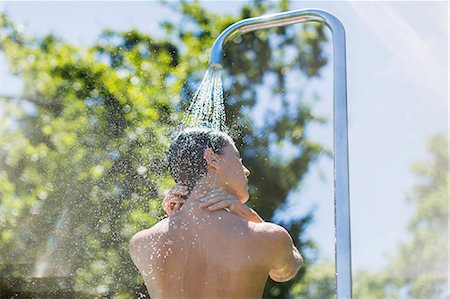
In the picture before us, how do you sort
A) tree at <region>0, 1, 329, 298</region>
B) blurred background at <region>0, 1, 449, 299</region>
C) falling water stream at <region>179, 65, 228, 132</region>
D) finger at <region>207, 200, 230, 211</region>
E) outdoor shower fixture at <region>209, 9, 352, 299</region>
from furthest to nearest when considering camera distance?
blurred background at <region>0, 1, 449, 299</region>, tree at <region>0, 1, 329, 298</region>, falling water stream at <region>179, 65, 228, 132</region>, finger at <region>207, 200, 230, 211</region>, outdoor shower fixture at <region>209, 9, 352, 299</region>

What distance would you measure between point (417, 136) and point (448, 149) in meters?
0.74

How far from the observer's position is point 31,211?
491 centimetres

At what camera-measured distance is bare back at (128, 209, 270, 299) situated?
1866 millimetres

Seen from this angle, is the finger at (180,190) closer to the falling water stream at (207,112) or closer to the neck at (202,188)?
the neck at (202,188)

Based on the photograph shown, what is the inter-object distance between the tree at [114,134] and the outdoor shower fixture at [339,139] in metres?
1.01

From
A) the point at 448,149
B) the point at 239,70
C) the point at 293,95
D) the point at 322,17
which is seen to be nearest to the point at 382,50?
the point at 293,95

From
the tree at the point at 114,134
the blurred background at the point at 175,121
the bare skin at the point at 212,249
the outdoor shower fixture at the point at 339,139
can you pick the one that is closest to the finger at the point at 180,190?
the bare skin at the point at 212,249

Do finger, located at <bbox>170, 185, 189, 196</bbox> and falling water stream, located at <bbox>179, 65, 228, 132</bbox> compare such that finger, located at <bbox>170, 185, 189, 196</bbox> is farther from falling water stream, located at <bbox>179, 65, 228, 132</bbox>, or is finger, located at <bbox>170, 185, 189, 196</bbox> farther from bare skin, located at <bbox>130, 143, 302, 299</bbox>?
falling water stream, located at <bbox>179, 65, 228, 132</bbox>

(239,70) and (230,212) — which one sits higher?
(230,212)

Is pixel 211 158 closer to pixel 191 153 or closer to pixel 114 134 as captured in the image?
pixel 191 153

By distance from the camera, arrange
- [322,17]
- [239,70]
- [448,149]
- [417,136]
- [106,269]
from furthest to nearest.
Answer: [448,149] < [417,136] < [239,70] < [106,269] < [322,17]

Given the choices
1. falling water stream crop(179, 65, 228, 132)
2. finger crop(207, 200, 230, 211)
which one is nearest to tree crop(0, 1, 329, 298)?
falling water stream crop(179, 65, 228, 132)

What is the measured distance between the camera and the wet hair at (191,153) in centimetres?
199

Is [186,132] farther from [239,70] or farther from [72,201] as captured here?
[239,70]
